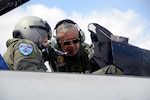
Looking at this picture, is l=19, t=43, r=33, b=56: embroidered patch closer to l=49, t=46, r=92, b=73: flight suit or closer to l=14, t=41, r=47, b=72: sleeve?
l=14, t=41, r=47, b=72: sleeve

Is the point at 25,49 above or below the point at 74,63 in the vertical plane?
above

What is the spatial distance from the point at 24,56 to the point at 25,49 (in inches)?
2.5

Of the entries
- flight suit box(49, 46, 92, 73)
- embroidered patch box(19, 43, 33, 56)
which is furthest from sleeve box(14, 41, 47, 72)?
flight suit box(49, 46, 92, 73)

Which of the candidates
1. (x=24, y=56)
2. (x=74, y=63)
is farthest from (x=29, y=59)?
(x=74, y=63)

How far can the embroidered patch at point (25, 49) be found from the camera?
13.4 ft

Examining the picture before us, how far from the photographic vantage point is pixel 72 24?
13.4 feet

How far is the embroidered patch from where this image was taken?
4.09 meters

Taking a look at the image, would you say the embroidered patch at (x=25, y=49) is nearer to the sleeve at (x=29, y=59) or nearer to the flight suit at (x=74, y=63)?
the sleeve at (x=29, y=59)

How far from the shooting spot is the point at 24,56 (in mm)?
4090

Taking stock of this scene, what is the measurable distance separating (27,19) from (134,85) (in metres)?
1.12

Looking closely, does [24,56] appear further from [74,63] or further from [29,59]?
[74,63]

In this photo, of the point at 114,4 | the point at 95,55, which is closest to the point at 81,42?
the point at 95,55

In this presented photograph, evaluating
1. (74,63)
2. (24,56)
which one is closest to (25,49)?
(24,56)

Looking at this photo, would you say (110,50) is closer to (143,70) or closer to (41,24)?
(143,70)
